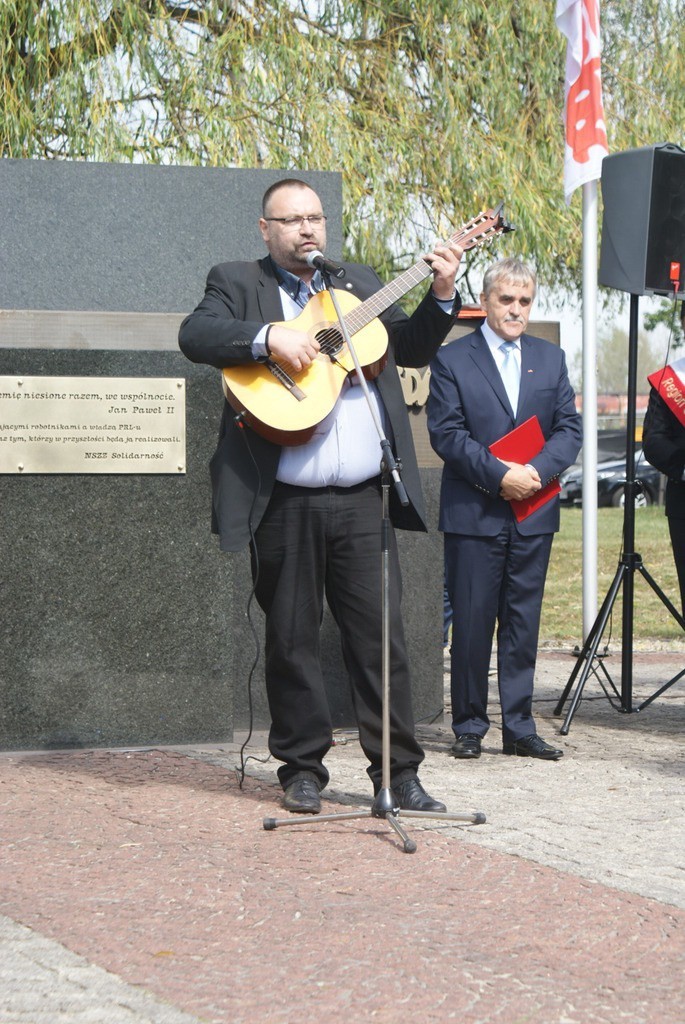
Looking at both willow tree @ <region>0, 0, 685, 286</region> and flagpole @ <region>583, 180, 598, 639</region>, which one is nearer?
flagpole @ <region>583, 180, 598, 639</region>

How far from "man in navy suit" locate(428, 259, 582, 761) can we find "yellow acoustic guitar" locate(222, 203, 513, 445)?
1.41m

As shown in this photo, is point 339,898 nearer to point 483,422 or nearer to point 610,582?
point 483,422

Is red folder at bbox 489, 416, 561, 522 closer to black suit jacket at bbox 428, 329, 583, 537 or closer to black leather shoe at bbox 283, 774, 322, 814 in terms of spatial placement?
black suit jacket at bbox 428, 329, 583, 537

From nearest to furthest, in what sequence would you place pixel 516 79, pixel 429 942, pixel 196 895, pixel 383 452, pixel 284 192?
pixel 429 942 < pixel 196 895 < pixel 383 452 < pixel 284 192 < pixel 516 79

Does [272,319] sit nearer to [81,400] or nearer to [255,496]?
[255,496]

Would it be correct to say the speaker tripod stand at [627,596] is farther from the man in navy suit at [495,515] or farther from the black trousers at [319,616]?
the black trousers at [319,616]

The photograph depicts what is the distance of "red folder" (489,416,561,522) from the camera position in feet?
22.5

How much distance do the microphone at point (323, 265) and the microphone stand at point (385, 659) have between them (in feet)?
0.07

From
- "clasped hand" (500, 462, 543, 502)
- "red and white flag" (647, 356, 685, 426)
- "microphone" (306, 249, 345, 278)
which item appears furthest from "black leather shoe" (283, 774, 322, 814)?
"red and white flag" (647, 356, 685, 426)

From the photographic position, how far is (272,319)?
5.68 meters

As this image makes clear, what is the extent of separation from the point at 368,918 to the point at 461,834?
3.54 ft

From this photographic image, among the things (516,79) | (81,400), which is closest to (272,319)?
(81,400)

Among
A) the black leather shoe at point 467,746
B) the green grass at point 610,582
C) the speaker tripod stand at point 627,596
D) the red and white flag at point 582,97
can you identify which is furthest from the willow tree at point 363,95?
the black leather shoe at point 467,746

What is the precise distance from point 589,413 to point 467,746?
414 cm
